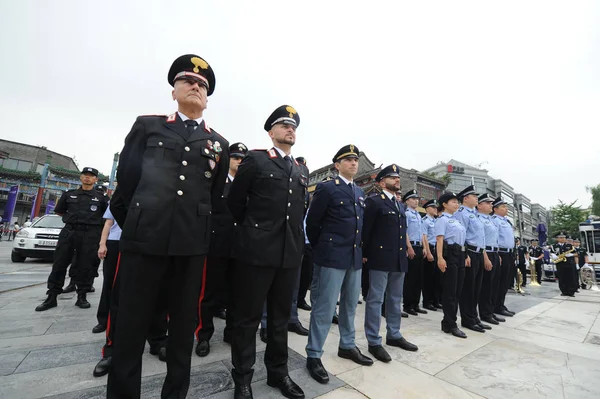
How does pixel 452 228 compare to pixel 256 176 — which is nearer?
pixel 256 176

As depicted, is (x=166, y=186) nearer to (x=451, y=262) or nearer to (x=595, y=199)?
(x=451, y=262)

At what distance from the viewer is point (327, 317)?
8.96ft

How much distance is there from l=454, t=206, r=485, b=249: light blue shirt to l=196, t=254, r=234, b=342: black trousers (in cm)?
400

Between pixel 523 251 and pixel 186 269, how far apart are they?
14.8m

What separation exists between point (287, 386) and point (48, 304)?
4318 mm

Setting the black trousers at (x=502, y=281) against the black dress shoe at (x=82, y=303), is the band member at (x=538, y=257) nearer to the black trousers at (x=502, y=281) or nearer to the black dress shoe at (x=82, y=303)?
the black trousers at (x=502, y=281)

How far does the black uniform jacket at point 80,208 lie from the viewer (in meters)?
4.58

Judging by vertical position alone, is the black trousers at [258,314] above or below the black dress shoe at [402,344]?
above

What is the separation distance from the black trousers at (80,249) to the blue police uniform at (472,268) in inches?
242

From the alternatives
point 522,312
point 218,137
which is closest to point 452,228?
point 522,312

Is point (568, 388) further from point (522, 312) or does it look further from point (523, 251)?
point (523, 251)

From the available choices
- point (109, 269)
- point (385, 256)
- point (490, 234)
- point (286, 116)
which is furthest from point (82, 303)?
point (490, 234)

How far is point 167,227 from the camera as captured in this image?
5.48 ft

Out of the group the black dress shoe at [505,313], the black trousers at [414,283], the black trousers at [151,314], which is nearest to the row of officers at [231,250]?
the black trousers at [151,314]
